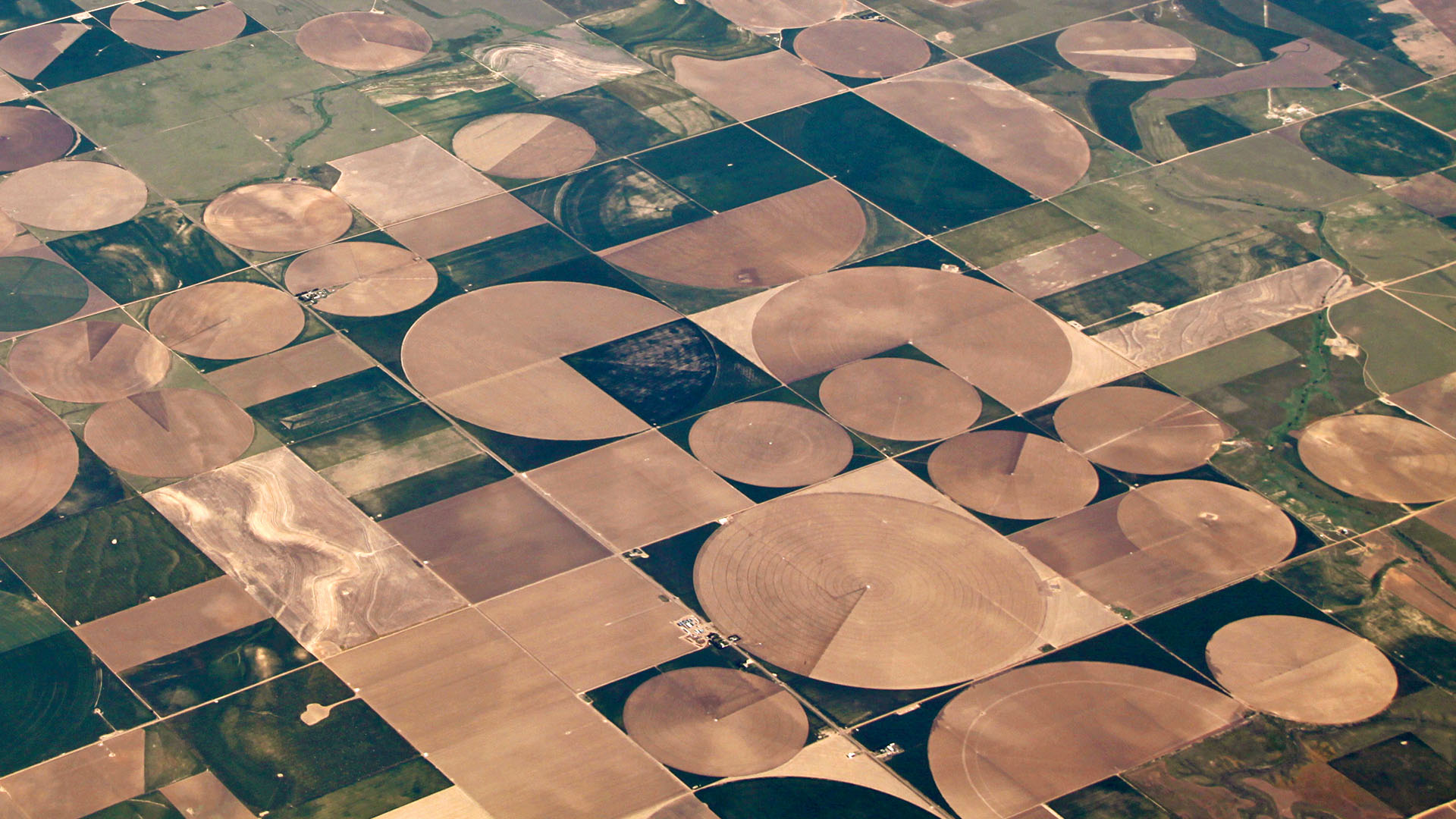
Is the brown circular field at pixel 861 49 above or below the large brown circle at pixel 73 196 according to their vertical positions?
above

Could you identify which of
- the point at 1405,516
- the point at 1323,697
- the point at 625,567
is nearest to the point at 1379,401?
the point at 1405,516

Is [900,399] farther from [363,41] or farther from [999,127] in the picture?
[363,41]

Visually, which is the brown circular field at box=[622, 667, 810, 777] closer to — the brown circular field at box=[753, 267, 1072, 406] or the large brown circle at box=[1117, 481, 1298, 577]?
the large brown circle at box=[1117, 481, 1298, 577]

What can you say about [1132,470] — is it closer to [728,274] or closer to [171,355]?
[728,274]

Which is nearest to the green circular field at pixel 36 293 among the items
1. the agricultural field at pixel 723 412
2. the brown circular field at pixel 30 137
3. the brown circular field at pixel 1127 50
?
the agricultural field at pixel 723 412

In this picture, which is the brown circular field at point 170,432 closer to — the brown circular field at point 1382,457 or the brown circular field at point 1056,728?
the brown circular field at point 1056,728

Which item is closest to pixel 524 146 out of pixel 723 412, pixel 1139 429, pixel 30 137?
pixel 723 412
